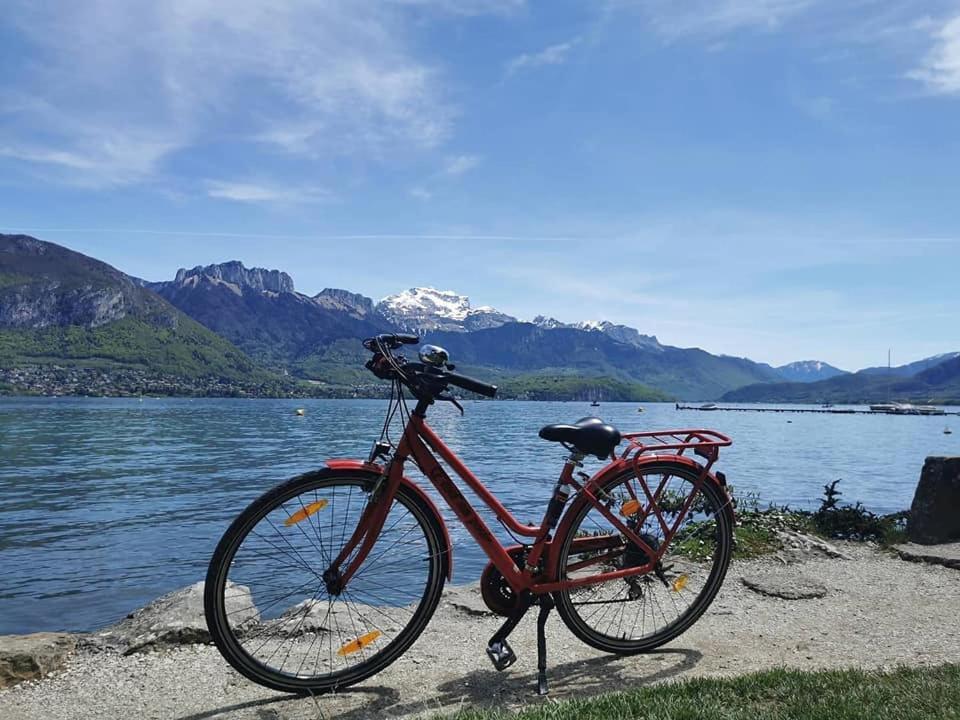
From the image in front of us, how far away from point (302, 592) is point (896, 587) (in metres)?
7.41

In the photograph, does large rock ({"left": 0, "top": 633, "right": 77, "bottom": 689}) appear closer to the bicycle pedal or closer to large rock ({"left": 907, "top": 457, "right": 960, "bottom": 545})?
the bicycle pedal

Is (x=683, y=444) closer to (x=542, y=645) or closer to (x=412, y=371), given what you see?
(x=542, y=645)

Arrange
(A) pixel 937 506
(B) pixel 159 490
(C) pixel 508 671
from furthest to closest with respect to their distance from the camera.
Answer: (B) pixel 159 490 < (A) pixel 937 506 < (C) pixel 508 671

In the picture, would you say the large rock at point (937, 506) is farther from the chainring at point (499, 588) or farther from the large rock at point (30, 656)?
the large rock at point (30, 656)

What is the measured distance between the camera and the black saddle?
5.49 m

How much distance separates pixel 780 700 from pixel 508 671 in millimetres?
2108

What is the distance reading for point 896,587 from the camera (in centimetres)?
895

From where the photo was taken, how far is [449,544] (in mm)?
5379

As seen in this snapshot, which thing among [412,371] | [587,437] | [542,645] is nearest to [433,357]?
[412,371]

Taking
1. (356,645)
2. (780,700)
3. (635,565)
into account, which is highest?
(635,565)

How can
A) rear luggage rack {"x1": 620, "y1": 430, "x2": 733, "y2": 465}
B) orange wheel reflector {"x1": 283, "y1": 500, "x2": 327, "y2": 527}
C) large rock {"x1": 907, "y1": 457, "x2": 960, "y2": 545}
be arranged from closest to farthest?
orange wheel reflector {"x1": 283, "y1": 500, "x2": 327, "y2": 527}, rear luggage rack {"x1": 620, "y1": 430, "x2": 733, "y2": 465}, large rock {"x1": 907, "y1": 457, "x2": 960, "y2": 545}

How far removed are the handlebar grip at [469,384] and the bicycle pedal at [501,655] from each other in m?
1.94

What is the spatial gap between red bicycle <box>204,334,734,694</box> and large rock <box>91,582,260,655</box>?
943mm

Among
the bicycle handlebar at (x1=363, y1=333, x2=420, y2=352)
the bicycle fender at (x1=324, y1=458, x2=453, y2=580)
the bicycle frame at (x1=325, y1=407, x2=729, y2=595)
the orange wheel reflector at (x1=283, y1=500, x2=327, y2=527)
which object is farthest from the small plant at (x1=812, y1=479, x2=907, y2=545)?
the orange wheel reflector at (x1=283, y1=500, x2=327, y2=527)
